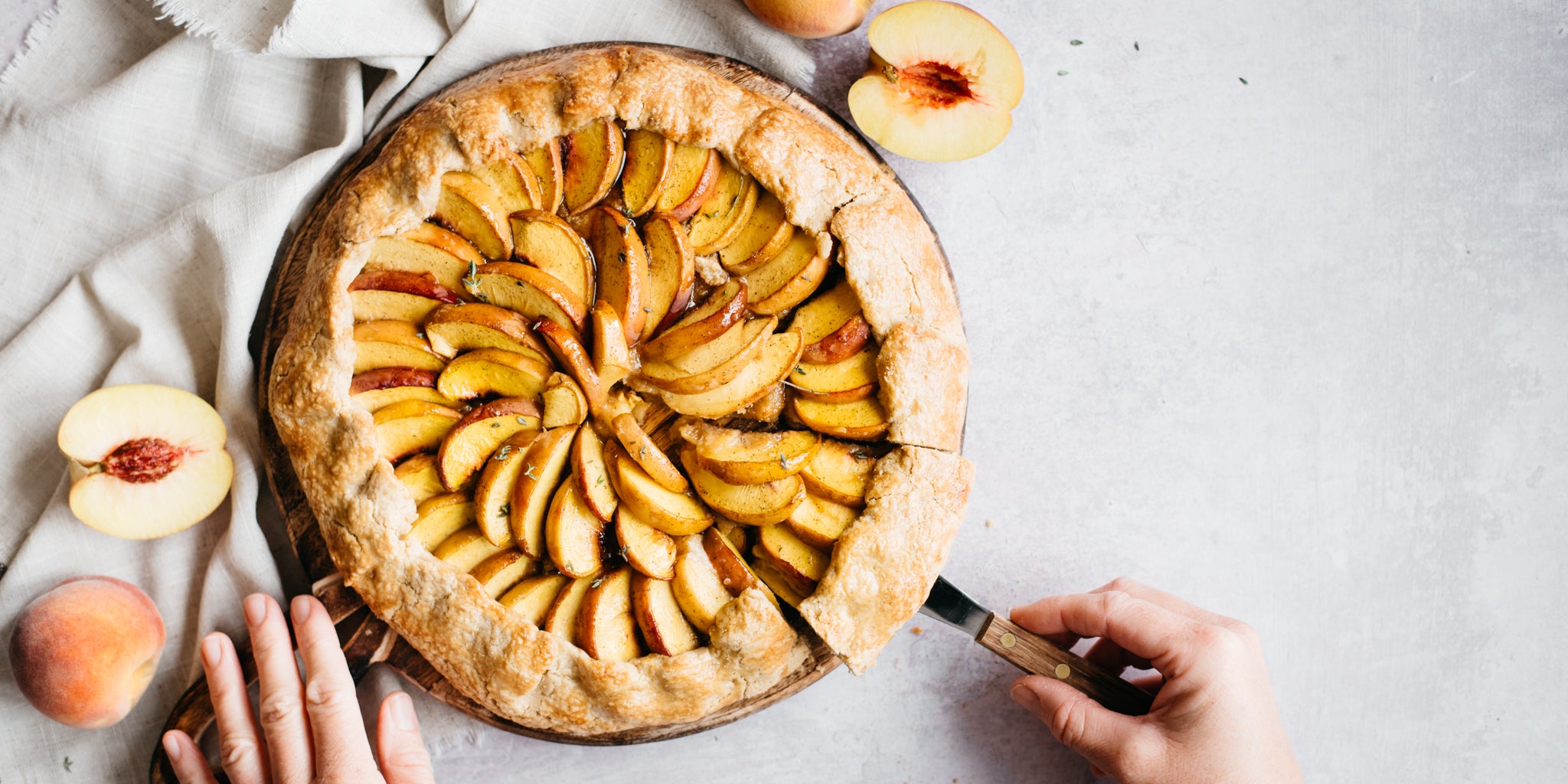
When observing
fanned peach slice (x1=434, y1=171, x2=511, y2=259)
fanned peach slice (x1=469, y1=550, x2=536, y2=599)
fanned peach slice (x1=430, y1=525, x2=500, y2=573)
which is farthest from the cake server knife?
fanned peach slice (x1=434, y1=171, x2=511, y2=259)

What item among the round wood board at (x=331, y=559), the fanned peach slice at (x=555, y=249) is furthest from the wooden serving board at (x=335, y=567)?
the fanned peach slice at (x=555, y=249)

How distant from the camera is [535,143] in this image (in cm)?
276

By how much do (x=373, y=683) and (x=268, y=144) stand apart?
6.15 feet

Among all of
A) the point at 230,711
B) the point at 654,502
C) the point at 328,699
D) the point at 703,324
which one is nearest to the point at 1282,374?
the point at 703,324

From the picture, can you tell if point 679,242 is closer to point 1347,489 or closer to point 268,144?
point 268,144

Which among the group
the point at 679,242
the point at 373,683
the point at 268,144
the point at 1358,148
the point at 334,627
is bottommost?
the point at 373,683

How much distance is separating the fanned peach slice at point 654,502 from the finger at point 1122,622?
127 centimetres

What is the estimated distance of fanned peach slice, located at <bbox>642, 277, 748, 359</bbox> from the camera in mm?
2652

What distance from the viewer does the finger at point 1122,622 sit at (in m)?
2.96

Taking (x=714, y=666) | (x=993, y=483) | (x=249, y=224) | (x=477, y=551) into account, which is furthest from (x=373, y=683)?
(x=993, y=483)

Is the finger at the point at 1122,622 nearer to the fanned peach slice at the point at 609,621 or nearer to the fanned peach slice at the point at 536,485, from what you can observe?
the fanned peach slice at the point at 609,621

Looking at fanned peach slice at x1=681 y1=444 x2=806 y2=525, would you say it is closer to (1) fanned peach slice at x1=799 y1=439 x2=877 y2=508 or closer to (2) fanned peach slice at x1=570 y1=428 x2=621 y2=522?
(1) fanned peach slice at x1=799 y1=439 x2=877 y2=508

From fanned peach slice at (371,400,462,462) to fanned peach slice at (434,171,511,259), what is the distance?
1.63 ft

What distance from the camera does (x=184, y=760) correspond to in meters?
2.78
